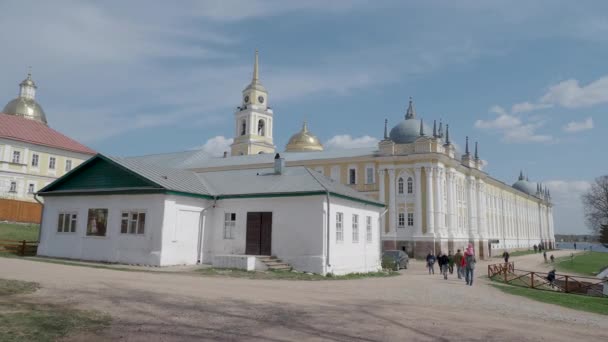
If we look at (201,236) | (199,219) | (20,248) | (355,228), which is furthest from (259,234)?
(20,248)

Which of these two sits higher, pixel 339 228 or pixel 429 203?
pixel 429 203

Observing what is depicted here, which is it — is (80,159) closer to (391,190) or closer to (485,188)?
(391,190)

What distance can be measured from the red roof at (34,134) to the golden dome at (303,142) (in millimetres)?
29154

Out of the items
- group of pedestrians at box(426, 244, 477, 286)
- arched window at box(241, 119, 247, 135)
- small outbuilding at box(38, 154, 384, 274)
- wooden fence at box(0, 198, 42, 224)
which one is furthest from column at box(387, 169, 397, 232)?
wooden fence at box(0, 198, 42, 224)

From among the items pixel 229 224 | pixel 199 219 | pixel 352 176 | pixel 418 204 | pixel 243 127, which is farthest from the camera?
pixel 243 127

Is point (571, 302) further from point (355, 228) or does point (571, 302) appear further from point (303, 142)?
point (303, 142)

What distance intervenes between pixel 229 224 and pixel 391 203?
30310 mm

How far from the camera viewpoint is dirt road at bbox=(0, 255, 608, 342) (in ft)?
26.9

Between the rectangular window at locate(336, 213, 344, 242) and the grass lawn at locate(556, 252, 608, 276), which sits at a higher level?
the rectangular window at locate(336, 213, 344, 242)

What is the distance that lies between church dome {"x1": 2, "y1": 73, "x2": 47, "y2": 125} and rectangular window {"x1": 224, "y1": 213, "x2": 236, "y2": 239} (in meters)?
57.8

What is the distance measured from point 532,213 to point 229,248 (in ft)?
285

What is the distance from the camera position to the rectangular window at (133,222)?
2175cm

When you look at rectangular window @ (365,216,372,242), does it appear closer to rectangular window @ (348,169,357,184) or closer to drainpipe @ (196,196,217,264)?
drainpipe @ (196,196,217,264)

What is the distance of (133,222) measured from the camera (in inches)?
866
